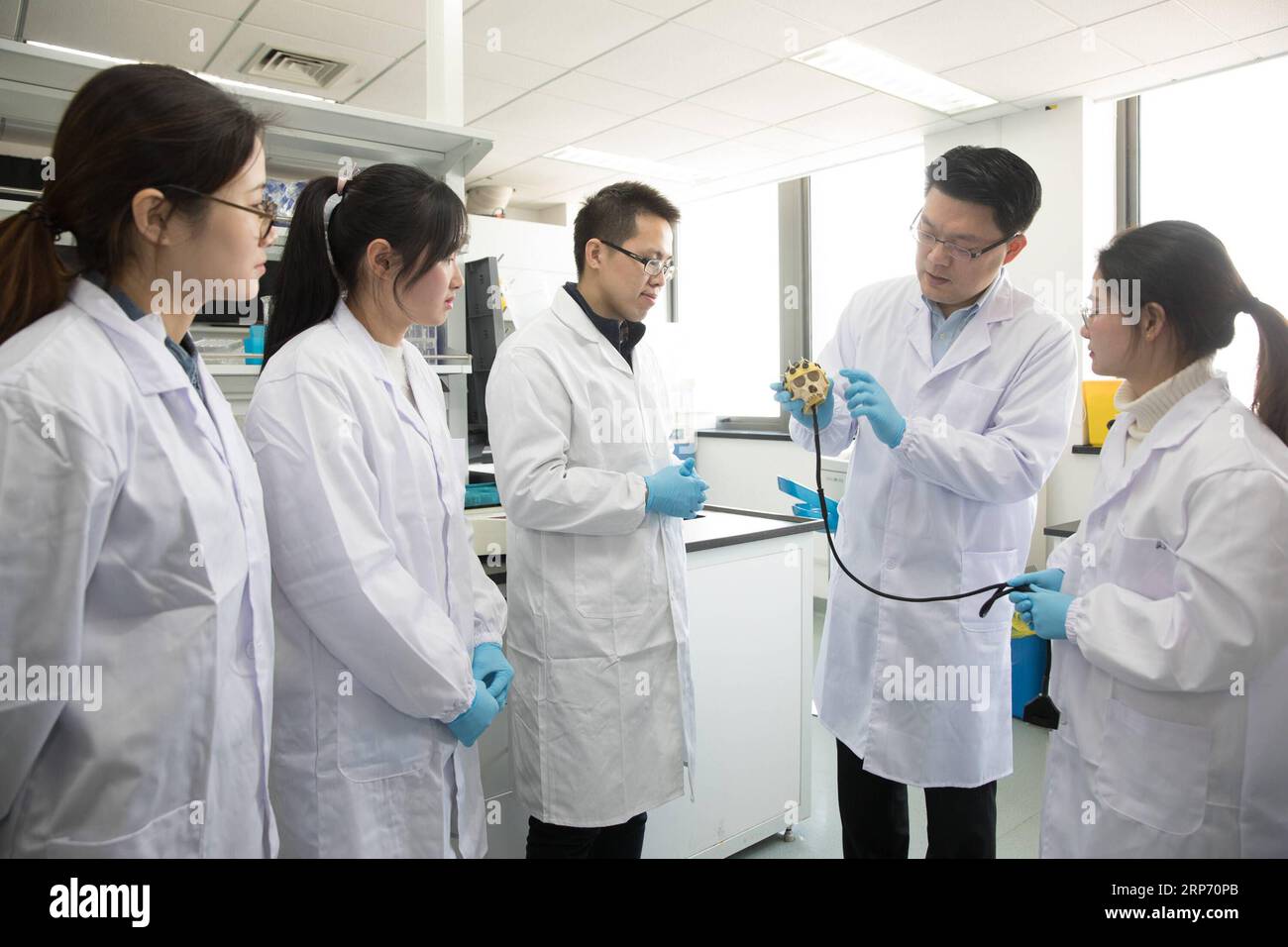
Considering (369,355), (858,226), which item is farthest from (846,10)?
(369,355)

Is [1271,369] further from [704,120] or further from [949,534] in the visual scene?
[704,120]

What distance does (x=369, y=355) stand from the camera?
1.21m

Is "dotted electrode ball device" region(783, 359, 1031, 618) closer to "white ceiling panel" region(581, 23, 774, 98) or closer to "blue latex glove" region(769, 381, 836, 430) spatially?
"blue latex glove" region(769, 381, 836, 430)

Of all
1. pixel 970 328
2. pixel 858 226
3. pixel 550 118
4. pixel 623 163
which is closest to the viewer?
pixel 970 328

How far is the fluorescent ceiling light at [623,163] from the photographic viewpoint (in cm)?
522

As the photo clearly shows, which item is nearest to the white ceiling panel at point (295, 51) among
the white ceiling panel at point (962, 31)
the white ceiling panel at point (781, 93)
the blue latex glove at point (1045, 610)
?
the white ceiling panel at point (781, 93)

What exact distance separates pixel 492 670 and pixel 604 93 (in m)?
3.58

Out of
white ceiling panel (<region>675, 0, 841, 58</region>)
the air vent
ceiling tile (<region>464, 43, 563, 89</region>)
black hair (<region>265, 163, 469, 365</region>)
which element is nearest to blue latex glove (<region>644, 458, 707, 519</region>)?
black hair (<region>265, 163, 469, 365</region>)

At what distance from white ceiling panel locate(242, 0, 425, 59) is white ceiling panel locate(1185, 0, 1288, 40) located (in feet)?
9.87

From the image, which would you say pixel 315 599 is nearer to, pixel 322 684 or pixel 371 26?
pixel 322 684

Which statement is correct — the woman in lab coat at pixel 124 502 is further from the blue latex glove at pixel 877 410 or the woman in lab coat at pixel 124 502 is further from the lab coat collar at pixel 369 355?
the blue latex glove at pixel 877 410

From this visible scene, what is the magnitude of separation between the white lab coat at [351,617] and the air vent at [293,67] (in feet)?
10.4
